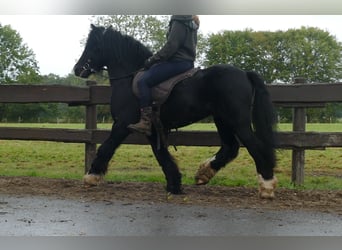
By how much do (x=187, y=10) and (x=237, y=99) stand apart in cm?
292

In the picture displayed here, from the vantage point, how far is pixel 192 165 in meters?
10.4

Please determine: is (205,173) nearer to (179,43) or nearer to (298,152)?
(298,152)

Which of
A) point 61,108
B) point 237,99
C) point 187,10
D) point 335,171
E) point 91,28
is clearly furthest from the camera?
point 335,171

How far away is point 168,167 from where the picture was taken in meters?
6.29

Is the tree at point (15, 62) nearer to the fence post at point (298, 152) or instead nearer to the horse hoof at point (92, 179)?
the horse hoof at point (92, 179)

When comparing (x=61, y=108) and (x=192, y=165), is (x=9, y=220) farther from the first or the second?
(x=192, y=165)

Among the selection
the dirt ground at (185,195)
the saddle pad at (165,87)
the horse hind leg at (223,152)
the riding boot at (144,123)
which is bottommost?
the dirt ground at (185,195)

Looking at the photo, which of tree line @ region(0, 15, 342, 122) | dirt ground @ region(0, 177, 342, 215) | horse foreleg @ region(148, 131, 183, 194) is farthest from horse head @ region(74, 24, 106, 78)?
dirt ground @ region(0, 177, 342, 215)

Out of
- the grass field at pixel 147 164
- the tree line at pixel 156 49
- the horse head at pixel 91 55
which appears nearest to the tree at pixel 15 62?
the tree line at pixel 156 49

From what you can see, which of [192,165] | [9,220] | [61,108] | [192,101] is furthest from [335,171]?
[9,220]

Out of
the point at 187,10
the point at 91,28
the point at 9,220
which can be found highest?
the point at 91,28

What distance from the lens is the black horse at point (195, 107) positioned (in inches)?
231

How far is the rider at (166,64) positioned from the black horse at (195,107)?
0.21 meters

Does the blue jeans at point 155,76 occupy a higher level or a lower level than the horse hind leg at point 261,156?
higher
